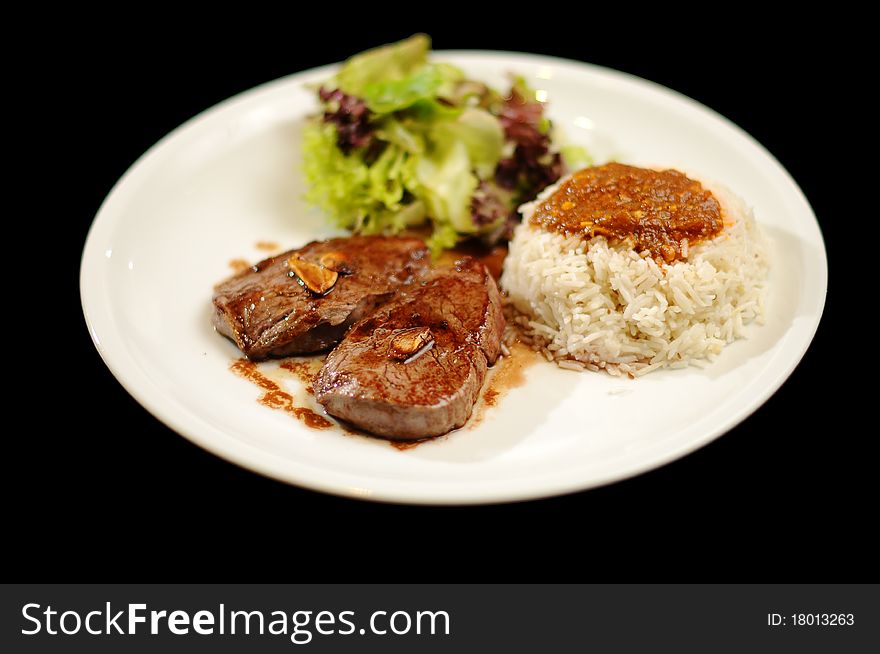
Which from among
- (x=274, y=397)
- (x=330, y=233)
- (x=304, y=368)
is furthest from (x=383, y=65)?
(x=274, y=397)

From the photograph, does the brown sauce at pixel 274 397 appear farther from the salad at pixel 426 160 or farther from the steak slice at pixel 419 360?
the salad at pixel 426 160

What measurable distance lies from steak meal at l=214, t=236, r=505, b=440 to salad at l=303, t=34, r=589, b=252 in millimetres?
673

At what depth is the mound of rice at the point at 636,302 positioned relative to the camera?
5363mm

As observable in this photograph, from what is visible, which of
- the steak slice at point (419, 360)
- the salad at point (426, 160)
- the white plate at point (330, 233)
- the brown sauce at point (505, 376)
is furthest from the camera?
the salad at point (426, 160)

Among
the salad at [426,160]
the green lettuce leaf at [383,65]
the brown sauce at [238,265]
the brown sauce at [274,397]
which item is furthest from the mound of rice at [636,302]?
the green lettuce leaf at [383,65]

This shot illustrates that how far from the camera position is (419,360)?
16.4ft

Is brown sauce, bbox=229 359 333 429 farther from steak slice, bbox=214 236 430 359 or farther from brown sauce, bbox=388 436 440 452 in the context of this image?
brown sauce, bbox=388 436 440 452

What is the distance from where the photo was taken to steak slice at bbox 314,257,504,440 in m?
4.78

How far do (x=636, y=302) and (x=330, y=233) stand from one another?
261 cm

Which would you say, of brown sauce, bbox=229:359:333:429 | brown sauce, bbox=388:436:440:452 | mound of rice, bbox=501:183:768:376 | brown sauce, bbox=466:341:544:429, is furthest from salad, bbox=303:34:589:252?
brown sauce, bbox=388:436:440:452

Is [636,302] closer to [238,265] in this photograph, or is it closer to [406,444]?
[406,444]

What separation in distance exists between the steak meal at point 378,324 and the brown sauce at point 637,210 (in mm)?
711

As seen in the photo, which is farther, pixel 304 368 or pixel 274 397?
pixel 304 368

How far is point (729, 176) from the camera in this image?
23.0 ft
